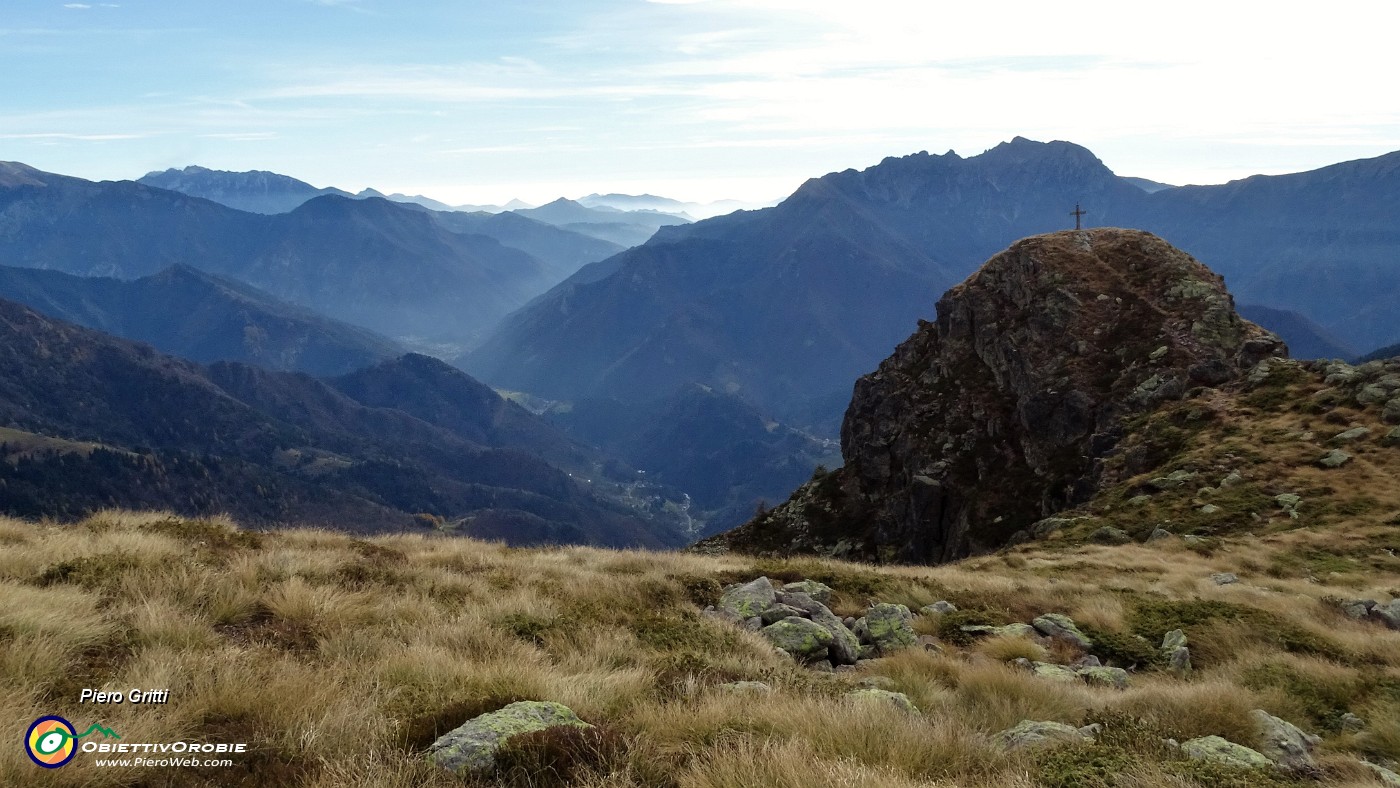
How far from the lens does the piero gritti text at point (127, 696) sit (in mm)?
6344

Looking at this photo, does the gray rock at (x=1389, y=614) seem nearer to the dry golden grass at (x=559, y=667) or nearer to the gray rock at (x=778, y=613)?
the dry golden grass at (x=559, y=667)

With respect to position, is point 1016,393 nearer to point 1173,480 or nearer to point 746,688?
point 1173,480

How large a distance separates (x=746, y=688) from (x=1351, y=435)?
33.8 metres

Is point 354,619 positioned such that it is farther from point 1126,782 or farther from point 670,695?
point 1126,782

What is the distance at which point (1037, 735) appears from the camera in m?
7.25

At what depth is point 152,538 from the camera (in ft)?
41.2

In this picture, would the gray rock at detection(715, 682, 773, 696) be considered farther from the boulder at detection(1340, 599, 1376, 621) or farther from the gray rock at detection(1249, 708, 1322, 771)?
the boulder at detection(1340, 599, 1376, 621)

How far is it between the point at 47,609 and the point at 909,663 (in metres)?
10.5

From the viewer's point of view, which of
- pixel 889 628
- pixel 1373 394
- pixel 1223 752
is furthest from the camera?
pixel 1373 394

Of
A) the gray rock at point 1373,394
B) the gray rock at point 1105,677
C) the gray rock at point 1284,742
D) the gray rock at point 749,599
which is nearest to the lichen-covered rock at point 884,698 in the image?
the gray rock at point 1284,742

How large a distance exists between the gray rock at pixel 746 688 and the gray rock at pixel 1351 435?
33.2 meters


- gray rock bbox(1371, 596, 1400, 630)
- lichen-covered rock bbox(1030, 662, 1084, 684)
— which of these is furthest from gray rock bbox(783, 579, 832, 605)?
gray rock bbox(1371, 596, 1400, 630)

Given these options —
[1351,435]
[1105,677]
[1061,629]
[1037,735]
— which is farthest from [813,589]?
[1351,435]

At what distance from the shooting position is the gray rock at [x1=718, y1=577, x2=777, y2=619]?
13.3m
